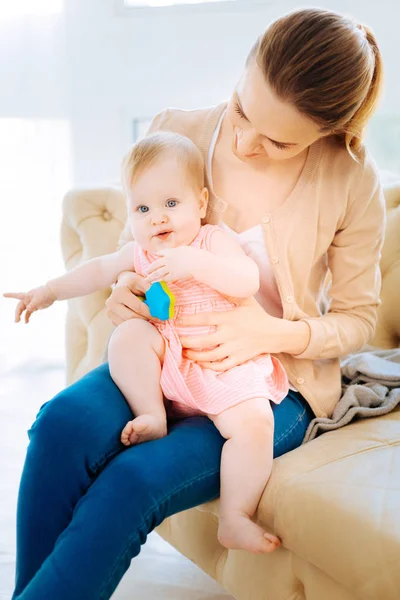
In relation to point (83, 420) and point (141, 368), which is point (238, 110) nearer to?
point (141, 368)

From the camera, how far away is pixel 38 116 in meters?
2.62

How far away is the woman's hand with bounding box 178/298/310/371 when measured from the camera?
3.90 feet

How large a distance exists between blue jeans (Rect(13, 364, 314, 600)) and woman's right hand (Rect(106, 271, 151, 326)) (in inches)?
4.9

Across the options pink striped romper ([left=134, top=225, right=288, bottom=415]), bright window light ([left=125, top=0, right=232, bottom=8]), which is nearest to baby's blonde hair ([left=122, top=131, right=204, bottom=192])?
pink striped romper ([left=134, top=225, right=288, bottom=415])

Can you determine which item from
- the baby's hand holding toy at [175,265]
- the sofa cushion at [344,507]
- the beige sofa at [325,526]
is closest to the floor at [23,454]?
the beige sofa at [325,526]

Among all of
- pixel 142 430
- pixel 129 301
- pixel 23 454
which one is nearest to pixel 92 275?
pixel 129 301

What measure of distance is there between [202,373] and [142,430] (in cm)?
16

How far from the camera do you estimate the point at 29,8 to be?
256cm

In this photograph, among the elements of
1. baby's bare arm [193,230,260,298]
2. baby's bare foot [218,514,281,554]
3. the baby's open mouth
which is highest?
the baby's open mouth

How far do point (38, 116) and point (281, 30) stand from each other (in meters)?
1.75

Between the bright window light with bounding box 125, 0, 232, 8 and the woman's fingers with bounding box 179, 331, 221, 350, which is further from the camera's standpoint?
the bright window light with bounding box 125, 0, 232, 8

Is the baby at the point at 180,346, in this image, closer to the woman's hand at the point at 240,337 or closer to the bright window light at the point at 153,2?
the woman's hand at the point at 240,337

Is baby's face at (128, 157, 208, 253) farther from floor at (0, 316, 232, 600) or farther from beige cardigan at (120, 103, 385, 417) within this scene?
floor at (0, 316, 232, 600)

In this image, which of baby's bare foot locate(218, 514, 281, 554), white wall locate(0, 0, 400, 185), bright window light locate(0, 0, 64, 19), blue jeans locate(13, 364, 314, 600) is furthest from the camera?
bright window light locate(0, 0, 64, 19)
